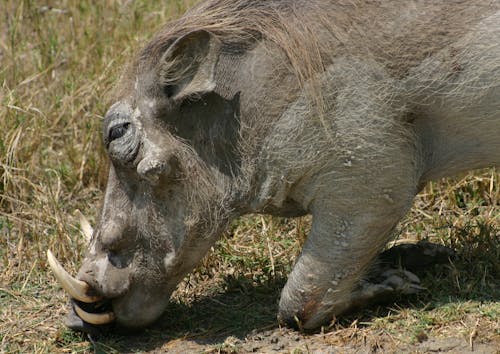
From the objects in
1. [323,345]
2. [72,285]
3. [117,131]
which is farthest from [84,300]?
[323,345]

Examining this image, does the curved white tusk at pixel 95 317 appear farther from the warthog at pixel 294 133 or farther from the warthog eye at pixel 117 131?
the warthog eye at pixel 117 131

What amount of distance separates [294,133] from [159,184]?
1.71 feet

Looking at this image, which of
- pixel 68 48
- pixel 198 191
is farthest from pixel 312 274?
pixel 68 48

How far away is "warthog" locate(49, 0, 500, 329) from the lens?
3049 millimetres

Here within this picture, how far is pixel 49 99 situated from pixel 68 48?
53 cm

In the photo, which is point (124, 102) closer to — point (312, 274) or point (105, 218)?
point (105, 218)

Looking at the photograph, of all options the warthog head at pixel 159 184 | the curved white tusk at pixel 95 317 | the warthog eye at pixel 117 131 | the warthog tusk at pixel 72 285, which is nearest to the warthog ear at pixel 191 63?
the warthog head at pixel 159 184

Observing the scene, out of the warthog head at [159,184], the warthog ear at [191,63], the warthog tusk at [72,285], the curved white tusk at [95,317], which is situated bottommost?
the curved white tusk at [95,317]

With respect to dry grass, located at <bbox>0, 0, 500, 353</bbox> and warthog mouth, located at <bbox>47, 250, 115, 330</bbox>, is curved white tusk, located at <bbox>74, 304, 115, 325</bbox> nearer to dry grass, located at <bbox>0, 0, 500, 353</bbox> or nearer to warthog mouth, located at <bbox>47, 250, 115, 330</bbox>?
warthog mouth, located at <bbox>47, 250, 115, 330</bbox>

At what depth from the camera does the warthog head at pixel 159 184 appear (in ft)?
10.3

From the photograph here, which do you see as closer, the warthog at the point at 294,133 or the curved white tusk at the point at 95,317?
the warthog at the point at 294,133

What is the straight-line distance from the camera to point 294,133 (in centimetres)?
308

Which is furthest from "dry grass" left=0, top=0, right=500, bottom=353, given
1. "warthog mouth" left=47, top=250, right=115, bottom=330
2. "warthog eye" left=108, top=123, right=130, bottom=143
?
"warthog eye" left=108, top=123, right=130, bottom=143

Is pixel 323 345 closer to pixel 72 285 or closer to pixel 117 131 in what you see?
pixel 72 285
